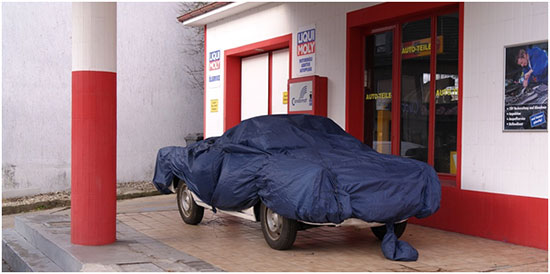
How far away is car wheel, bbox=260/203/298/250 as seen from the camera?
7.04 meters

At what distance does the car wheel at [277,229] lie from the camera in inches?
277

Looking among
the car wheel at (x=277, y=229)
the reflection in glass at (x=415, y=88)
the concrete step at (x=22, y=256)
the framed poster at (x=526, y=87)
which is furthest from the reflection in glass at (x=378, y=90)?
the concrete step at (x=22, y=256)

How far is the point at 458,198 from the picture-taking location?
28.6ft

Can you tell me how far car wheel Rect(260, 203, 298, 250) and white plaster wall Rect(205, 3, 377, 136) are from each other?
13.5ft

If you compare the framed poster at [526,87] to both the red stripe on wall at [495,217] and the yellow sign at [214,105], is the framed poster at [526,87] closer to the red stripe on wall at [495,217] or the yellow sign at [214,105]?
the red stripe on wall at [495,217]

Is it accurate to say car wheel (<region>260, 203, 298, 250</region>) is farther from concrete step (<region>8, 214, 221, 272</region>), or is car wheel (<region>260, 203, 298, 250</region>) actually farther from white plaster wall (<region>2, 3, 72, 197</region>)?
white plaster wall (<region>2, 3, 72, 197</region>)

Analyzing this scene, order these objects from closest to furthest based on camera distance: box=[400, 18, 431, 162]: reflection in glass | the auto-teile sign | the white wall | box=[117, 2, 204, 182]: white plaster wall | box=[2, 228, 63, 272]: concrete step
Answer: box=[2, 228, 63, 272]: concrete step < the auto-teile sign < box=[400, 18, 431, 162]: reflection in glass < the white wall < box=[117, 2, 204, 182]: white plaster wall

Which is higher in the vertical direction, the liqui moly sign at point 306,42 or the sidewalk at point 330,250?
the liqui moly sign at point 306,42

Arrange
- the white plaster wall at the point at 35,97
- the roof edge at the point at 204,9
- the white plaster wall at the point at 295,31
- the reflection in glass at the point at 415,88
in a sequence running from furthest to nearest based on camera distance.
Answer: the white plaster wall at the point at 35,97 → the roof edge at the point at 204,9 → the white plaster wall at the point at 295,31 → the reflection in glass at the point at 415,88

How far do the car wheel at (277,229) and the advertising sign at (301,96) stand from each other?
465 cm

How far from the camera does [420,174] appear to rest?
6934mm

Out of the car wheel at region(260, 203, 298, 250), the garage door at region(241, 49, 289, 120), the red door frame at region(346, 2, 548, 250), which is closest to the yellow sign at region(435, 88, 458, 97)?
the red door frame at region(346, 2, 548, 250)

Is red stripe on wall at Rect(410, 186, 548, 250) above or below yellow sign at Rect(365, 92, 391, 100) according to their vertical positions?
below

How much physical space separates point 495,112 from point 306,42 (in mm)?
4867
